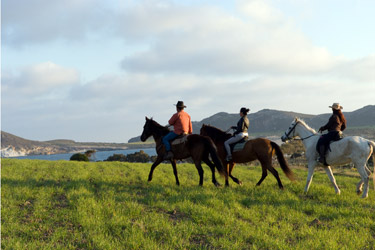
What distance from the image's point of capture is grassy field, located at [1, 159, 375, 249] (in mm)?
4914

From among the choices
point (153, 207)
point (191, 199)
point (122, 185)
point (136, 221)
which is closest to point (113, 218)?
point (136, 221)

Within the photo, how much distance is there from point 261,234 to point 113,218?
3.33 m

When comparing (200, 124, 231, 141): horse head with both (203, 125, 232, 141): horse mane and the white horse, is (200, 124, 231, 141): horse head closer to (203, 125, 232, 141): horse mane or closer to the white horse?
(203, 125, 232, 141): horse mane

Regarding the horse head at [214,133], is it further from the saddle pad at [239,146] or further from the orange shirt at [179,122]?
the orange shirt at [179,122]

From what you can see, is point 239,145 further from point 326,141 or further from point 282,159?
point 326,141

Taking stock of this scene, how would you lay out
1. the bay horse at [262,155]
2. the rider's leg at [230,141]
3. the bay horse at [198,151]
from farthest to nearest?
the rider's leg at [230,141]
the bay horse at [262,155]
the bay horse at [198,151]

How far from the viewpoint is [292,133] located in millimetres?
11492

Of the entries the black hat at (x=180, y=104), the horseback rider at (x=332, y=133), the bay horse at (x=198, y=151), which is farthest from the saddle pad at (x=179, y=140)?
the horseback rider at (x=332, y=133)

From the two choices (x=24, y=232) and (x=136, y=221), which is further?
Result: (x=136, y=221)

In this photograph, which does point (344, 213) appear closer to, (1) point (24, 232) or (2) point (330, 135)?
(2) point (330, 135)

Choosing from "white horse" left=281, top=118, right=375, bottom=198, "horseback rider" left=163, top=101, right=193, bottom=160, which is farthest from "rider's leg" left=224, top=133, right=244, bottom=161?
"white horse" left=281, top=118, right=375, bottom=198

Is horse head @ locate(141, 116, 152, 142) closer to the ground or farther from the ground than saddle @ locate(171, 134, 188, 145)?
farther from the ground

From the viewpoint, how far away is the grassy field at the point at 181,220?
4.91 meters

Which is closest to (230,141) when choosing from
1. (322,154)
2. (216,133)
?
(216,133)
